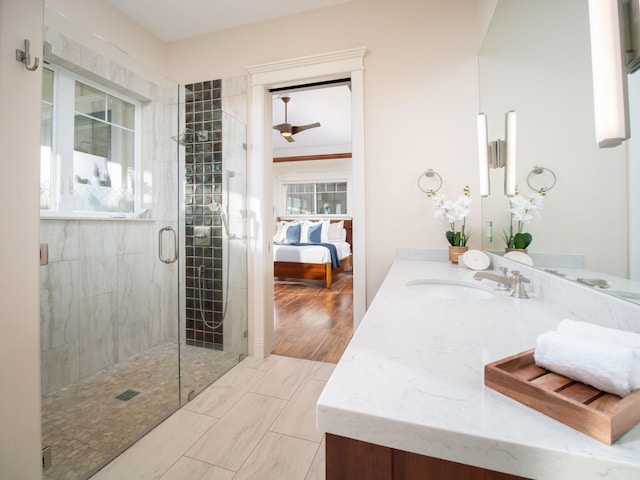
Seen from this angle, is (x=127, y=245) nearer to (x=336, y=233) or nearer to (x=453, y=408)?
(x=453, y=408)

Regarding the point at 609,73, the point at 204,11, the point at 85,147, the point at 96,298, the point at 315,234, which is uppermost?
the point at 204,11

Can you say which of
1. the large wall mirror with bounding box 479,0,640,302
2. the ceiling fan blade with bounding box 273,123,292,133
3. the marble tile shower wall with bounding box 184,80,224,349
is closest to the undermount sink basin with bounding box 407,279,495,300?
the large wall mirror with bounding box 479,0,640,302

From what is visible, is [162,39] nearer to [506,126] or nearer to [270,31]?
[270,31]

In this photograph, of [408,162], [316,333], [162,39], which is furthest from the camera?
[316,333]

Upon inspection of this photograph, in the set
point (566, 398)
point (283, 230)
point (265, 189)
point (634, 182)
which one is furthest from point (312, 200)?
point (566, 398)

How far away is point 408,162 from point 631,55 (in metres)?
1.51

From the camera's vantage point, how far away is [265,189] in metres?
2.47

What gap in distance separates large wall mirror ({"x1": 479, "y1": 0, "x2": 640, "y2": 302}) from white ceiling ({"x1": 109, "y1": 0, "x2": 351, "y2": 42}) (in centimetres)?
152

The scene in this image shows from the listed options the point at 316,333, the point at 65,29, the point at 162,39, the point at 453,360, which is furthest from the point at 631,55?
the point at 162,39

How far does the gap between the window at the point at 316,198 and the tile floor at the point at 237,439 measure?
5.15 m

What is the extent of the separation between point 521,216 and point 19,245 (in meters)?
2.06

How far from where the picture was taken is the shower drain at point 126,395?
1.79 metres

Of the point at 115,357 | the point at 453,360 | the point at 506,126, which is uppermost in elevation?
the point at 506,126

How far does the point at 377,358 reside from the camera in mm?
598
